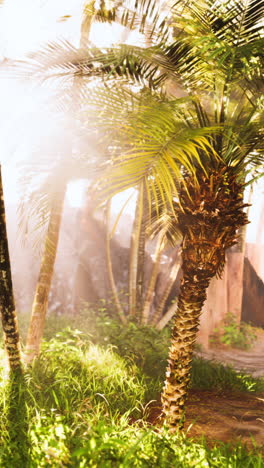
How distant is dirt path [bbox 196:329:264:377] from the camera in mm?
7184

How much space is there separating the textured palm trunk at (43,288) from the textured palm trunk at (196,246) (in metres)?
1.81

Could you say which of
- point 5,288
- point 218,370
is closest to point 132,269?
point 218,370

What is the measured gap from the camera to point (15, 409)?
345cm

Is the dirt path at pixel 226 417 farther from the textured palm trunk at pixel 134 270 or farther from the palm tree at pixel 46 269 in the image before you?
the textured palm trunk at pixel 134 270

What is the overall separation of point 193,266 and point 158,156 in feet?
3.18

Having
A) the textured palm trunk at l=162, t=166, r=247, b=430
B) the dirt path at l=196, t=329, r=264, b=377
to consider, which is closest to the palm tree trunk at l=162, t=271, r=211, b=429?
the textured palm trunk at l=162, t=166, r=247, b=430

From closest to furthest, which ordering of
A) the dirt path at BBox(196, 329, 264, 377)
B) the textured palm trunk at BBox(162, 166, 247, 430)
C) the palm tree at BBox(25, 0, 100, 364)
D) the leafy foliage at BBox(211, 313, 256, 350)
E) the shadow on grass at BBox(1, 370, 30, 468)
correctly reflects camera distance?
the shadow on grass at BBox(1, 370, 30, 468)
the textured palm trunk at BBox(162, 166, 247, 430)
the palm tree at BBox(25, 0, 100, 364)
the dirt path at BBox(196, 329, 264, 377)
the leafy foliage at BBox(211, 313, 256, 350)

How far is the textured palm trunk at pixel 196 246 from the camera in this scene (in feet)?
9.91

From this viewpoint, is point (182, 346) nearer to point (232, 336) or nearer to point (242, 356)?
point (242, 356)

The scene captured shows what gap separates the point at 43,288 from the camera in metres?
4.55

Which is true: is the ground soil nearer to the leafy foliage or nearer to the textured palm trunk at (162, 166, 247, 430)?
the textured palm trunk at (162, 166, 247, 430)

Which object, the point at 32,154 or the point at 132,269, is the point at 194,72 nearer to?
the point at 32,154

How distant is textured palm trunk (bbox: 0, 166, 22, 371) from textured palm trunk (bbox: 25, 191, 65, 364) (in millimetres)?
627

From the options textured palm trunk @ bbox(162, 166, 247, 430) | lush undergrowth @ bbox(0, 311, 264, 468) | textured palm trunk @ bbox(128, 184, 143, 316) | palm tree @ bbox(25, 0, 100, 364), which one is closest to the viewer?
lush undergrowth @ bbox(0, 311, 264, 468)
